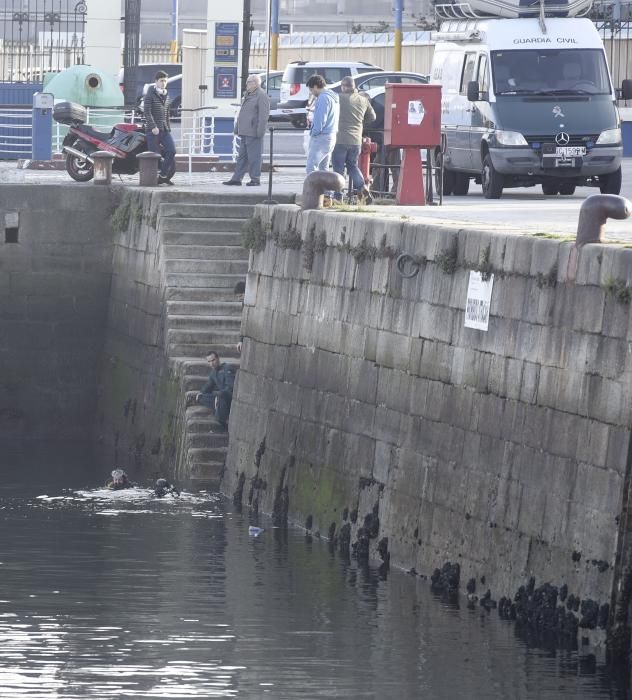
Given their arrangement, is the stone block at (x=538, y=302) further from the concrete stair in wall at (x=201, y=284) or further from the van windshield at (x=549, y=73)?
the van windshield at (x=549, y=73)

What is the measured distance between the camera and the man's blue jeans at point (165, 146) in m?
26.5

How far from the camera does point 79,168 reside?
27.2 metres

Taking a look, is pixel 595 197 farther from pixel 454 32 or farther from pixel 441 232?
pixel 454 32

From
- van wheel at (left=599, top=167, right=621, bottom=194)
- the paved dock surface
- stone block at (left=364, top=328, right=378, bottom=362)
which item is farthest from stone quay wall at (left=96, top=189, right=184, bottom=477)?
van wheel at (left=599, top=167, right=621, bottom=194)

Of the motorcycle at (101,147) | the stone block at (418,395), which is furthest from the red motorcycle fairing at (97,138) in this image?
the stone block at (418,395)

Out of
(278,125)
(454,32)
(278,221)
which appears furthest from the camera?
(278,125)

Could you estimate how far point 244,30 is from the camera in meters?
33.7

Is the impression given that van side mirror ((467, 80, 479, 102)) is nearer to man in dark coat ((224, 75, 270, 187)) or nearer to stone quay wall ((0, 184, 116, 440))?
man in dark coat ((224, 75, 270, 187))

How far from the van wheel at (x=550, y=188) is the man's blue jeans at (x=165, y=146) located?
492 cm

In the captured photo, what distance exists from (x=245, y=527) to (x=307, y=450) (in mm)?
946

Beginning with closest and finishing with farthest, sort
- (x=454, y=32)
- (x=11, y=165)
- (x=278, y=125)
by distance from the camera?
1. (x=454, y=32)
2. (x=11, y=165)
3. (x=278, y=125)

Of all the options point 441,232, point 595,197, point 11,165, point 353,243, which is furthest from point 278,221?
point 11,165

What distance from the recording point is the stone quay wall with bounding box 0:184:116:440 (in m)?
25.7

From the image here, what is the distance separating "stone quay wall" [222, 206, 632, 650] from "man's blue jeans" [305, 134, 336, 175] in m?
1.77
